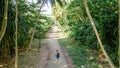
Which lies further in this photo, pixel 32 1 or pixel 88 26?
pixel 88 26

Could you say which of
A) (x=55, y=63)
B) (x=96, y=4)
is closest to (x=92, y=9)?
(x=96, y=4)

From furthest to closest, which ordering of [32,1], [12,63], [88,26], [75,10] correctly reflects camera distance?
[75,10]
[88,26]
[32,1]
[12,63]

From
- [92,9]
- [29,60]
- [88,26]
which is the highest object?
[92,9]

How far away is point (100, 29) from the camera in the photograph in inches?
902

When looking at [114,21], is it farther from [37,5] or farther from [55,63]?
[37,5]

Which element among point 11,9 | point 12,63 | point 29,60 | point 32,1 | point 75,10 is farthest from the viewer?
point 75,10

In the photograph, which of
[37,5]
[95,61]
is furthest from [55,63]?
[37,5]

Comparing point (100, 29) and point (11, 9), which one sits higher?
point (11, 9)

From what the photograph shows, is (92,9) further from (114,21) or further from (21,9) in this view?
(21,9)

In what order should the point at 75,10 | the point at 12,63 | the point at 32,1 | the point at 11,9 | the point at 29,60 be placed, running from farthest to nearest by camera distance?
the point at 75,10
the point at 32,1
the point at 29,60
the point at 12,63
the point at 11,9

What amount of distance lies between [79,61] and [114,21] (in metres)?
4.46

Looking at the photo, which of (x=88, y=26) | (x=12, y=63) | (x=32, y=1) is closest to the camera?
(x=12, y=63)

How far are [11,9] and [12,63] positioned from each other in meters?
4.64

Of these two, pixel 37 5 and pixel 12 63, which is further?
pixel 37 5
